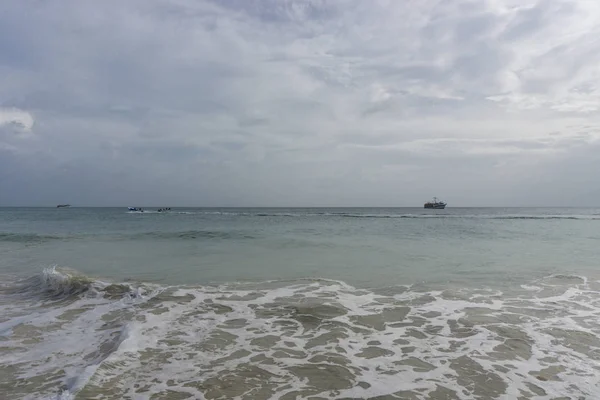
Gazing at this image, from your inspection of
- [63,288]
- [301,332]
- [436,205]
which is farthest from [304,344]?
[436,205]

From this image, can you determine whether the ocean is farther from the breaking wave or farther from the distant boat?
the distant boat

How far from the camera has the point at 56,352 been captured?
20.8 feet

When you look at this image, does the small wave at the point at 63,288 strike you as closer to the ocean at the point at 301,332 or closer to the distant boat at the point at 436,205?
the ocean at the point at 301,332

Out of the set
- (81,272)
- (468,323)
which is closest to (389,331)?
(468,323)

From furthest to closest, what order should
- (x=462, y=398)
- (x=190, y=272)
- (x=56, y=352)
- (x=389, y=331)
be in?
(x=190, y=272)
(x=389, y=331)
(x=56, y=352)
(x=462, y=398)

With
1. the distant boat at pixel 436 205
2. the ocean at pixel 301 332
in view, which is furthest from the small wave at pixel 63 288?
the distant boat at pixel 436 205

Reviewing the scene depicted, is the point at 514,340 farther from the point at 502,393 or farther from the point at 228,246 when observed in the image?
the point at 228,246

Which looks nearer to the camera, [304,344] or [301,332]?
[304,344]

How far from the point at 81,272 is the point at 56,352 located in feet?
28.8

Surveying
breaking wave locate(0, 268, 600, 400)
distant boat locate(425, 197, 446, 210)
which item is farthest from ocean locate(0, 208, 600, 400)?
distant boat locate(425, 197, 446, 210)

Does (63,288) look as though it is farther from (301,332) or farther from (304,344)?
(304,344)

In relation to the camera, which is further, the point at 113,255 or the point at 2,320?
the point at 113,255

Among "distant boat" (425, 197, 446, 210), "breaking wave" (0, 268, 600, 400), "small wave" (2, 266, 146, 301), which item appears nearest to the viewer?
"breaking wave" (0, 268, 600, 400)

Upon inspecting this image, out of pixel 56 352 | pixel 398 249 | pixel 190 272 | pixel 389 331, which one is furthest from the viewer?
pixel 398 249
